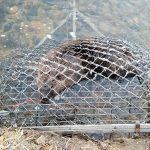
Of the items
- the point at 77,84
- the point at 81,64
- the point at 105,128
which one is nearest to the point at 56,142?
the point at 105,128

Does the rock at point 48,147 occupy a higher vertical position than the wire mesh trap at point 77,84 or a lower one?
lower

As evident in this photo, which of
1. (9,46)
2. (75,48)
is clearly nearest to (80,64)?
(75,48)

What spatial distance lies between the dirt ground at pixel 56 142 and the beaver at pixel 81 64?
55 cm

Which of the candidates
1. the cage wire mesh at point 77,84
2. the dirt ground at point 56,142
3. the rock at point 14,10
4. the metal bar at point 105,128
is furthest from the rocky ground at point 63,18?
the metal bar at point 105,128

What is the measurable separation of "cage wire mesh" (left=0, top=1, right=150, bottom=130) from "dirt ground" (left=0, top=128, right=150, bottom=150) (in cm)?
21

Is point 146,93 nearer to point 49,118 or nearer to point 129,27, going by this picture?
point 49,118

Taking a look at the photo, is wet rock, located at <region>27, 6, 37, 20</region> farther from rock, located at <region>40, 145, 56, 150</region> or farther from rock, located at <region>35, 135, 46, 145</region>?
rock, located at <region>40, 145, 56, 150</region>

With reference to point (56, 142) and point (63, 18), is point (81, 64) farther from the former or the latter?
point (63, 18)

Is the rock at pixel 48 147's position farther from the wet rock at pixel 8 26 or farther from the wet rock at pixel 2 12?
the wet rock at pixel 2 12

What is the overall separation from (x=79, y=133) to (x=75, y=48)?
136 cm

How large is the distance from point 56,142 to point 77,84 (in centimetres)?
87

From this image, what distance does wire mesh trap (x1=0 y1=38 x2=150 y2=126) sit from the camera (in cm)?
556

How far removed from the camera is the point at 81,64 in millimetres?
6023

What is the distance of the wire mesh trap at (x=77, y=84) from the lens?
219 inches
